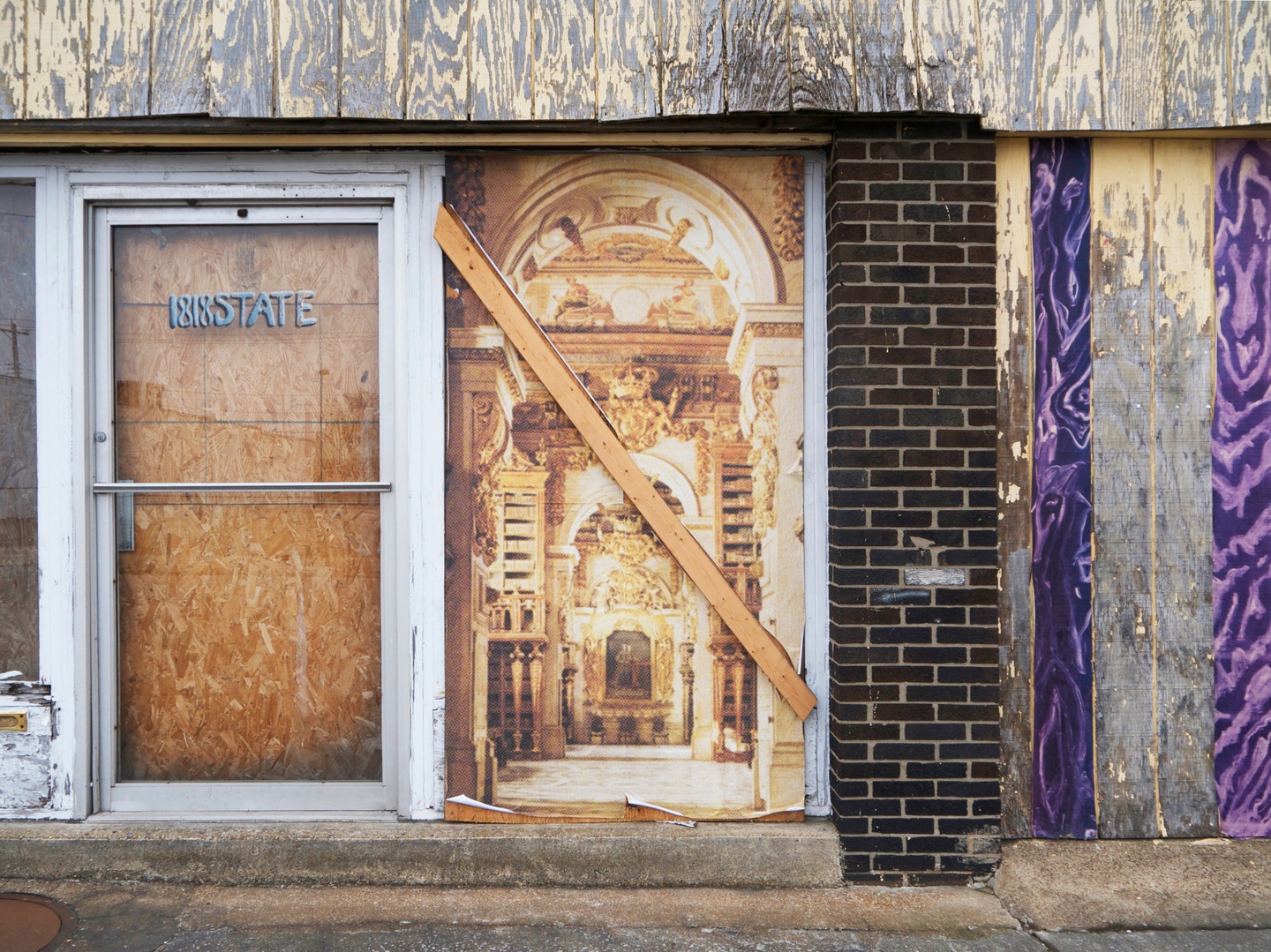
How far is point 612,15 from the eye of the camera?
3.28 m

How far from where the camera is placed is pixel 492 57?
10.8 ft

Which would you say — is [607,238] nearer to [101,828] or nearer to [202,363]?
[202,363]

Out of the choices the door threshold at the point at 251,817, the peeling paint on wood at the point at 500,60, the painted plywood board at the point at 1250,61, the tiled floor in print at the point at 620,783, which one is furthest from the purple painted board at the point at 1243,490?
the door threshold at the point at 251,817

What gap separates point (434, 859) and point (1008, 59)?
12.7ft

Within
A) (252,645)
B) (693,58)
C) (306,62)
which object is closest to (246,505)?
(252,645)

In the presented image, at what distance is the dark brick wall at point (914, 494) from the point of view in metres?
3.33

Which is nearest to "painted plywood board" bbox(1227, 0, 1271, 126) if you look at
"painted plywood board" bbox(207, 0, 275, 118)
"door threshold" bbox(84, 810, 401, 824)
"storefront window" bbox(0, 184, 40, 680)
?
"painted plywood board" bbox(207, 0, 275, 118)

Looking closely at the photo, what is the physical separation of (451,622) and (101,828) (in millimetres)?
1605

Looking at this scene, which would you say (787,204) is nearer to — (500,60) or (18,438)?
(500,60)

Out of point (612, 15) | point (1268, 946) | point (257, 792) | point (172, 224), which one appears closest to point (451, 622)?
point (257, 792)

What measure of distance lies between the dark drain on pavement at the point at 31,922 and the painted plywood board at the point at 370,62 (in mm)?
3161

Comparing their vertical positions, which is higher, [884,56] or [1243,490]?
[884,56]

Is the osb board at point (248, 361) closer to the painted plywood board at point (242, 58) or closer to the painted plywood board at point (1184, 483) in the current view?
the painted plywood board at point (242, 58)

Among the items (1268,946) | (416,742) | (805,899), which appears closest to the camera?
(1268,946)
